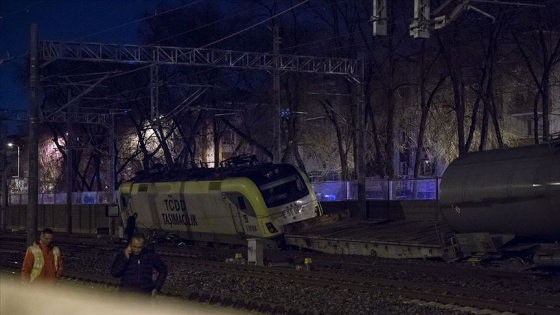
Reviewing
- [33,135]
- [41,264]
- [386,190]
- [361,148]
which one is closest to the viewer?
[41,264]

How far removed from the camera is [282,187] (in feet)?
105

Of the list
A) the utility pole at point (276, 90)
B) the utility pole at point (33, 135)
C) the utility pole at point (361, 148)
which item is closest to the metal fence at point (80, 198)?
the utility pole at point (276, 90)

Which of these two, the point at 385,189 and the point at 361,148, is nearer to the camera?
the point at 361,148

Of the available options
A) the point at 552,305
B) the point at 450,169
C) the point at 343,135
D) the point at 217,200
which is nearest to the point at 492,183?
the point at 450,169

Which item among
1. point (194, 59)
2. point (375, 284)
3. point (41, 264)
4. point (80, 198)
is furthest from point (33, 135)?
point (80, 198)

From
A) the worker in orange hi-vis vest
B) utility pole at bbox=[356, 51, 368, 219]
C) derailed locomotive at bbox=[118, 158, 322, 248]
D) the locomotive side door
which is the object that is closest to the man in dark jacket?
the worker in orange hi-vis vest

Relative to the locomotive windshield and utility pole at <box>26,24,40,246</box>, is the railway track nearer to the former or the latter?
utility pole at <box>26,24,40,246</box>

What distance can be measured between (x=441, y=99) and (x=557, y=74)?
6282mm

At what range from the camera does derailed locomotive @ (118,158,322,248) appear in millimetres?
Result: 31375

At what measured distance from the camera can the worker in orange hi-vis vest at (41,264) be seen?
11.8m

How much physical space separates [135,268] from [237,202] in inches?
837

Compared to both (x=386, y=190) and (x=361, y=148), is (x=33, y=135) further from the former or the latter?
(x=386, y=190)

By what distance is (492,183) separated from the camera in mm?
23641

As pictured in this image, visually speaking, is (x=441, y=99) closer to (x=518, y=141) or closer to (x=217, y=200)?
(x=518, y=141)
